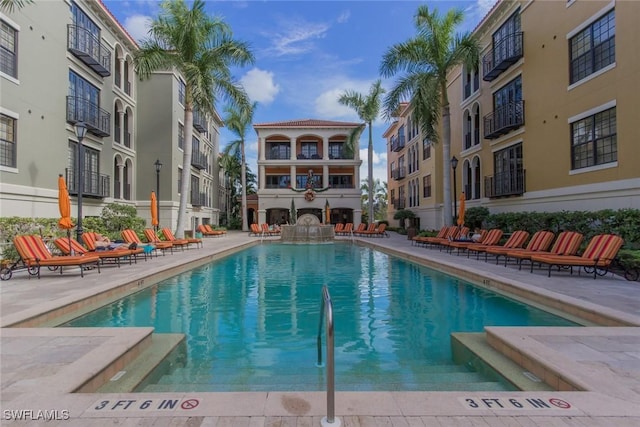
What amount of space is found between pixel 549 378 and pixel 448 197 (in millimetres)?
15287

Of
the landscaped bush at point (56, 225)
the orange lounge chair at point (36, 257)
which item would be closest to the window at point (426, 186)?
the landscaped bush at point (56, 225)

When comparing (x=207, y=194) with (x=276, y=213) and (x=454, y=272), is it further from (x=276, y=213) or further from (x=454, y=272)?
(x=454, y=272)

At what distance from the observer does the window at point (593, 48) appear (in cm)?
1194

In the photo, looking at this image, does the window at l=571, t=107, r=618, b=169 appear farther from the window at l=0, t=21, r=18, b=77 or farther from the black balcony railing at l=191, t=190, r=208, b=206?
the black balcony railing at l=191, t=190, r=208, b=206

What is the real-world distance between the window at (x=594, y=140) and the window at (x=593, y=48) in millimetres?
1706

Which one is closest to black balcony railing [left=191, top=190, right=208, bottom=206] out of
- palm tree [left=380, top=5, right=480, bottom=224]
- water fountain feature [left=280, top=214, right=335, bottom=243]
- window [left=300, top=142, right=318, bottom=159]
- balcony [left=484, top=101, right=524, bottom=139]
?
water fountain feature [left=280, top=214, right=335, bottom=243]

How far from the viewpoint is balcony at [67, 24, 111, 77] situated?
16703mm

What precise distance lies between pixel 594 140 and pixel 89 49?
22.5m

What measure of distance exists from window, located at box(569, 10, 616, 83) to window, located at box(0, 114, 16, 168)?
20940 mm

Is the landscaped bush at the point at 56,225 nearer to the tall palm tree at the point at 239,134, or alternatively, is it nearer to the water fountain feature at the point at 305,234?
the water fountain feature at the point at 305,234

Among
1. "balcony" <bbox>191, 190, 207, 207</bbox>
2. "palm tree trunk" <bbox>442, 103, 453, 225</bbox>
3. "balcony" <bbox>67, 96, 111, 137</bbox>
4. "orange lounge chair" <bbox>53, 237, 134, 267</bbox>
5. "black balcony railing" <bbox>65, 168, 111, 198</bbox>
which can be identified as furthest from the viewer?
"balcony" <bbox>191, 190, 207, 207</bbox>

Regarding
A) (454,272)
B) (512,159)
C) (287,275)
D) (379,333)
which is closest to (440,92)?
(512,159)

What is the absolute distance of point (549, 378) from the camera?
137 inches

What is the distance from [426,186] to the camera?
94.2 feet
